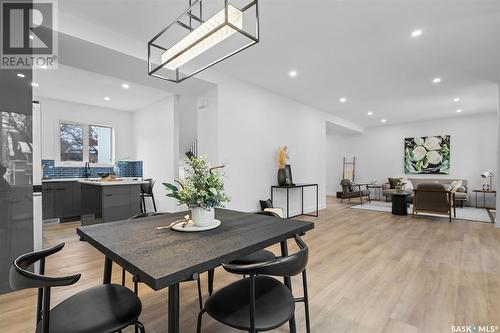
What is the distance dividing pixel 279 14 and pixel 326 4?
48 centimetres

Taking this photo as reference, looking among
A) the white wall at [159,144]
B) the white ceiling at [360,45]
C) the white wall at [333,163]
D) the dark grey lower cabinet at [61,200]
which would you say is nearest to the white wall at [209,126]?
the white ceiling at [360,45]

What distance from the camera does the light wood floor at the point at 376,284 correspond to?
1817 mm

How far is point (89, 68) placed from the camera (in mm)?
3275

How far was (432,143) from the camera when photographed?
311 inches

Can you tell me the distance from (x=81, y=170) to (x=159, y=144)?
219 cm

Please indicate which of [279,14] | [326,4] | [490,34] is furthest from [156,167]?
[490,34]

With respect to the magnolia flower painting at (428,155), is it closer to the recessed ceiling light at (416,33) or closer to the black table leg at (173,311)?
the recessed ceiling light at (416,33)

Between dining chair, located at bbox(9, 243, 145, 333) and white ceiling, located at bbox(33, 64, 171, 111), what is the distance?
4107 mm

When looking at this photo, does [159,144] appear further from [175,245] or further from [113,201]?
[175,245]

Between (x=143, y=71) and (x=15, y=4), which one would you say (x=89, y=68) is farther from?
(x=15, y=4)

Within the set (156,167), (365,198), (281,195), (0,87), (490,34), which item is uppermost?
(490,34)

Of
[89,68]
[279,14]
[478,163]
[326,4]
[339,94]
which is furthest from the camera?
[478,163]

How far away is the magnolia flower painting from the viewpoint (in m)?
7.68

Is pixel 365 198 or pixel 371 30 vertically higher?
pixel 371 30
